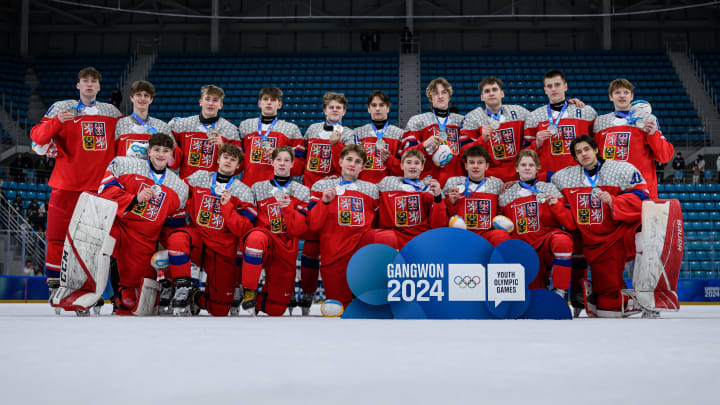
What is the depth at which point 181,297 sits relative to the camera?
4.75m

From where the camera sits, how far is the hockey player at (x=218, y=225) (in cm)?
506

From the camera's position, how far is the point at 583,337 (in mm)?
2547

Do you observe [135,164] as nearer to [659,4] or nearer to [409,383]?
[409,383]

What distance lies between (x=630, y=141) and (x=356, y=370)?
14.7 feet

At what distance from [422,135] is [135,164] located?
2507 mm

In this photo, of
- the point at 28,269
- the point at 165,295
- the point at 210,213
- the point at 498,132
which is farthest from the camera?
the point at 28,269

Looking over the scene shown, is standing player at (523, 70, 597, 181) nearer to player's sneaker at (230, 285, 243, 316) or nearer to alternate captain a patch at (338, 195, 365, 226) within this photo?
alternate captain a patch at (338, 195, 365, 226)

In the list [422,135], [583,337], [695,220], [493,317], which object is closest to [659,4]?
[695,220]

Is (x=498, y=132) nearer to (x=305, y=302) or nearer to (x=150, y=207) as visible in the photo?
(x=305, y=302)

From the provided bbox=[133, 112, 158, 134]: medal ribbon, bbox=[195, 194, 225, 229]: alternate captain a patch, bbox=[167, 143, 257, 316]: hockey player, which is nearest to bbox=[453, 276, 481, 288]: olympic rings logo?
bbox=[167, 143, 257, 316]: hockey player

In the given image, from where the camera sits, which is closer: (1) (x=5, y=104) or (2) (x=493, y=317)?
(2) (x=493, y=317)

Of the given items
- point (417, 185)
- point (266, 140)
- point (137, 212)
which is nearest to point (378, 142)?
point (417, 185)

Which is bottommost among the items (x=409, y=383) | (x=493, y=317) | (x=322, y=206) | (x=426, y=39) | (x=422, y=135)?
(x=493, y=317)

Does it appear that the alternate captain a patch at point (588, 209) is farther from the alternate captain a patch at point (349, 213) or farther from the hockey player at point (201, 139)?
the hockey player at point (201, 139)
